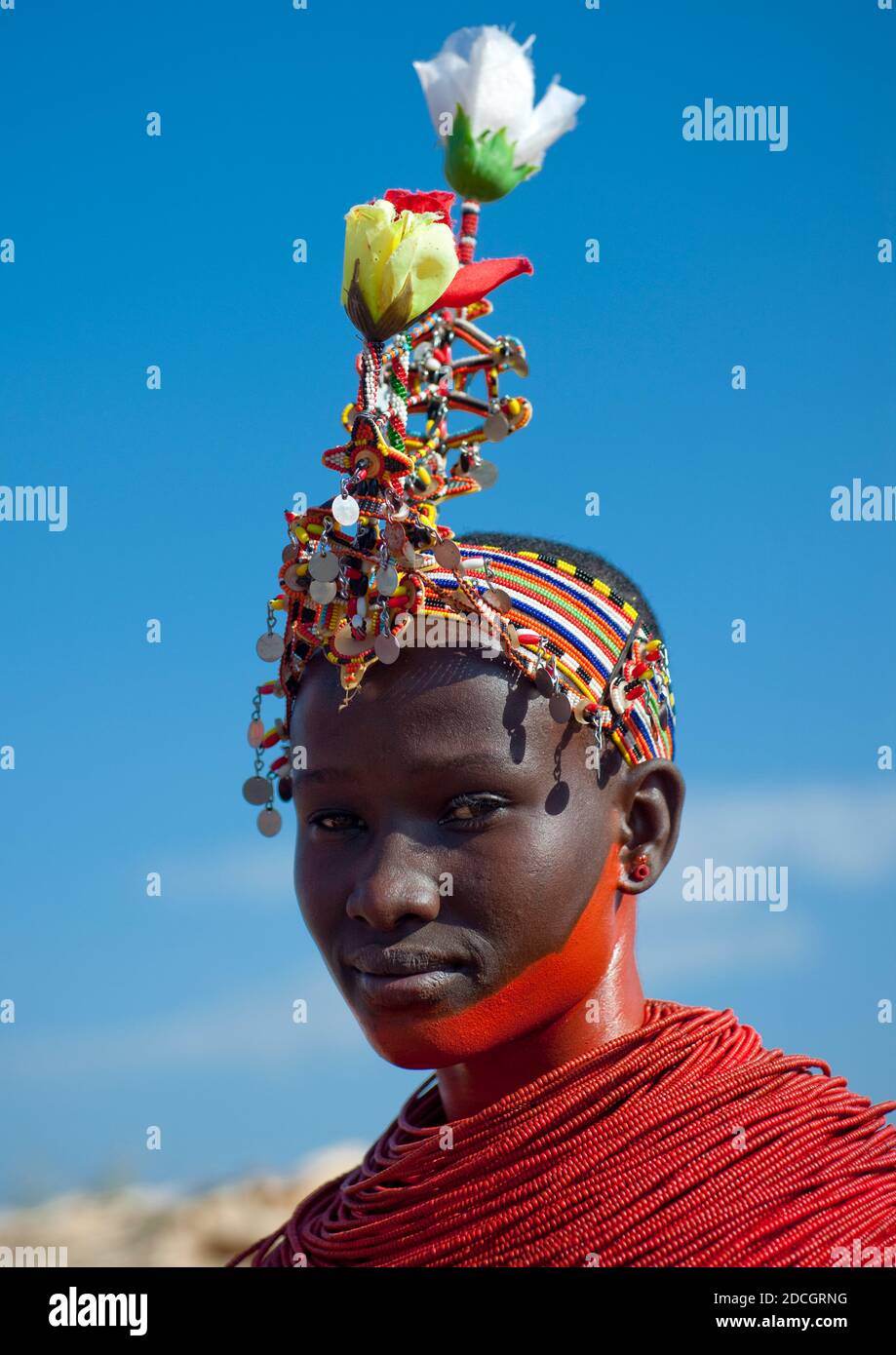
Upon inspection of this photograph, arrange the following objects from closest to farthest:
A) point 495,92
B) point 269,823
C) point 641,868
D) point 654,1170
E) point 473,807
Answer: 1. point 654,1170
2. point 473,807
3. point 641,868
4. point 269,823
5. point 495,92

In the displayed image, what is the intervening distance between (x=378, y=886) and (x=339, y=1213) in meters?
1.19

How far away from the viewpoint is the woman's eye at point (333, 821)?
176 inches

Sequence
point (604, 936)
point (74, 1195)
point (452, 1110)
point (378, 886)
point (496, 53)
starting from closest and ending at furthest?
1. point (378, 886)
2. point (604, 936)
3. point (452, 1110)
4. point (496, 53)
5. point (74, 1195)

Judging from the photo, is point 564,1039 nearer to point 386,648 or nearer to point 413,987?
point 413,987

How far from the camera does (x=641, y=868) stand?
15.2 feet

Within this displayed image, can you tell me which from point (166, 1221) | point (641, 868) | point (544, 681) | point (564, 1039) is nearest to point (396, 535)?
point (544, 681)

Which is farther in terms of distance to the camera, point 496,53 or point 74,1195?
point 74,1195

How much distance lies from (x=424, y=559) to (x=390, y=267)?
756 mm

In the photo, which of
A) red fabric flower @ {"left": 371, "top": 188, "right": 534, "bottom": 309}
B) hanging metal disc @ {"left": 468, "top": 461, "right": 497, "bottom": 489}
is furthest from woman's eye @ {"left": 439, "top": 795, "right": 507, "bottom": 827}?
red fabric flower @ {"left": 371, "top": 188, "right": 534, "bottom": 309}

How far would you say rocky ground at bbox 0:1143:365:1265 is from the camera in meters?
8.59

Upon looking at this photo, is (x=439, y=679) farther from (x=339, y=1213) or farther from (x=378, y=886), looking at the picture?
(x=339, y=1213)

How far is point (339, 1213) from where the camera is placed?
484cm

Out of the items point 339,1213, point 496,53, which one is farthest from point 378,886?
point 496,53

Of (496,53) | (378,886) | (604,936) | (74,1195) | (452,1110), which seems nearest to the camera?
(378,886)
